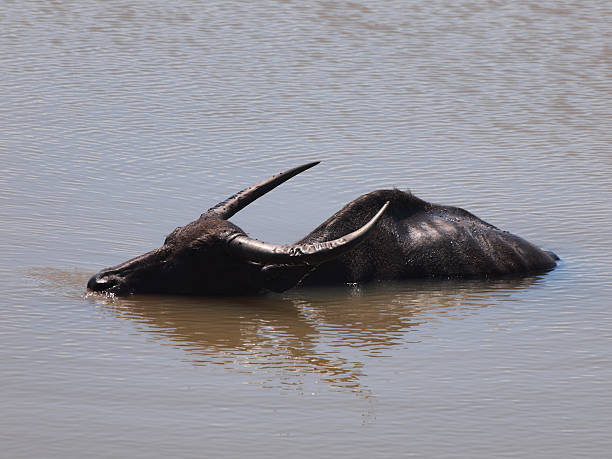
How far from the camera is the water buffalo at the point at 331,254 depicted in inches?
328

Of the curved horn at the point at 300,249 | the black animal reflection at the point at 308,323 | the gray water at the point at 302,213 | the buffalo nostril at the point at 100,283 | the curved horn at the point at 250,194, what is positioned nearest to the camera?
the gray water at the point at 302,213

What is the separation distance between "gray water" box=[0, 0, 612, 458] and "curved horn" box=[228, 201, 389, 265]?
1.25 feet

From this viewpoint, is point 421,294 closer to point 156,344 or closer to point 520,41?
point 156,344

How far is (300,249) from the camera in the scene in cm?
789

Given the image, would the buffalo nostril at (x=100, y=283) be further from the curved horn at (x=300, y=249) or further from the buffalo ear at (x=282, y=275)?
the buffalo ear at (x=282, y=275)

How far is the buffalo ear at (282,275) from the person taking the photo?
8328 mm

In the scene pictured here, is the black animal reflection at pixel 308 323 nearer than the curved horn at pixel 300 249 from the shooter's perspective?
Yes

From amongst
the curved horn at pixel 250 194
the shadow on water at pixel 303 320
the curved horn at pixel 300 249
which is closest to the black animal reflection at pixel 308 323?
the shadow on water at pixel 303 320

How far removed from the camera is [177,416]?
623cm

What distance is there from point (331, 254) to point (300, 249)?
0.30 metres

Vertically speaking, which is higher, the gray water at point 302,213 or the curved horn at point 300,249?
the curved horn at point 300,249

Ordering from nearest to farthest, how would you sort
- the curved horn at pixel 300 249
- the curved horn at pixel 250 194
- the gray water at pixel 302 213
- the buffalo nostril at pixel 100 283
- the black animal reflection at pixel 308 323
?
the gray water at pixel 302 213 < the black animal reflection at pixel 308 323 < the curved horn at pixel 300 249 < the buffalo nostril at pixel 100 283 < the curved horn at pixel 250 194

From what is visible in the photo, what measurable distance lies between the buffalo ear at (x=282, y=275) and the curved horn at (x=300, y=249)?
168 millimetres

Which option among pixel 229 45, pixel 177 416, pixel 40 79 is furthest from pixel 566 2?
pixel 177 416
